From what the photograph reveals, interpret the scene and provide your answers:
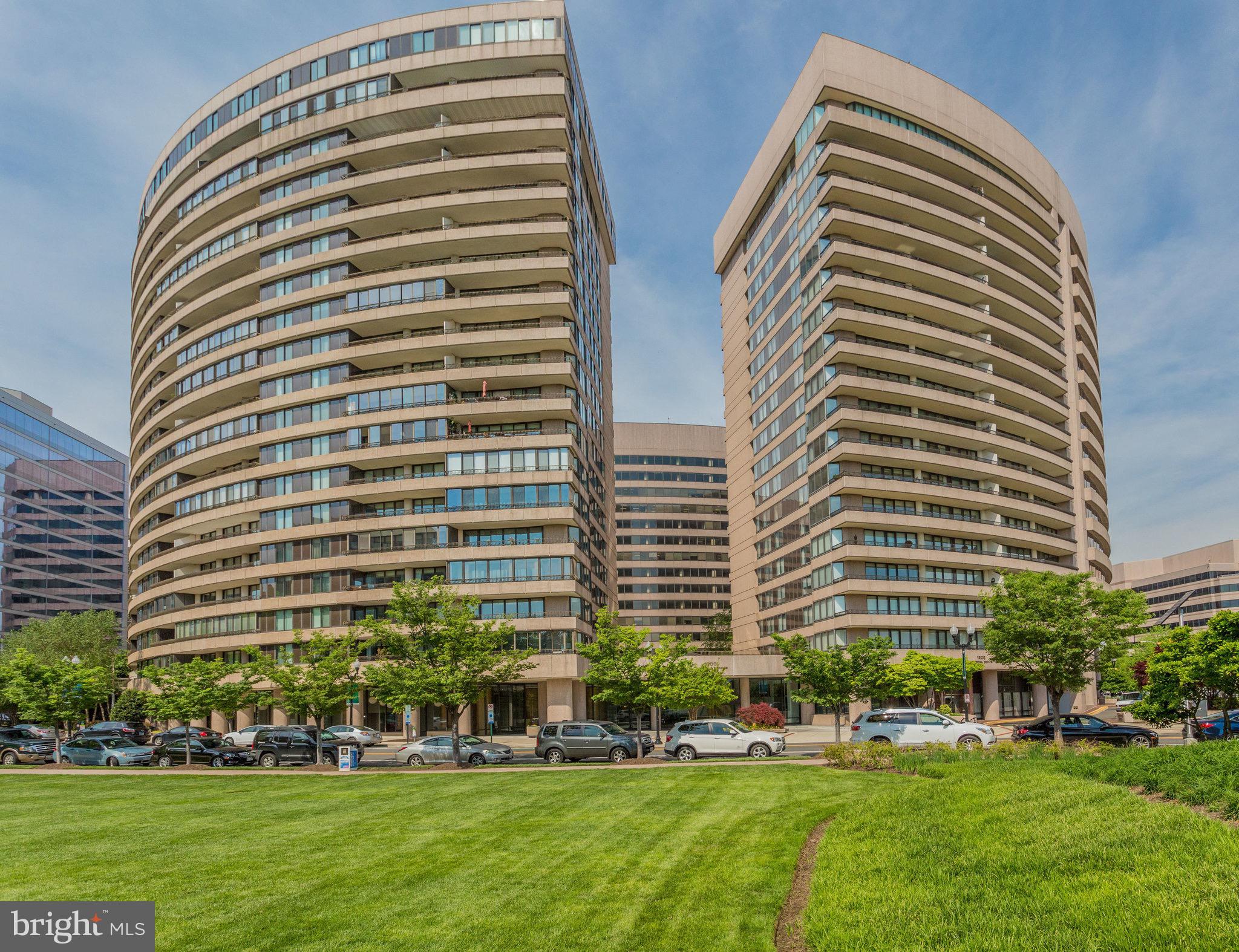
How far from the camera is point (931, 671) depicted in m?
62.4

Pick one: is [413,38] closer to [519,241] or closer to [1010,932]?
[519,241]

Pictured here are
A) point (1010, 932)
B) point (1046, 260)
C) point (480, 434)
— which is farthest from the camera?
point (1046, 260)

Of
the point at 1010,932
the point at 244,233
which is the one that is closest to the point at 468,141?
the point at 244,233

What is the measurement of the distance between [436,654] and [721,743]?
12812mm

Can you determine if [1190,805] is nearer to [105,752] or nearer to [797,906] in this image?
[797,906]

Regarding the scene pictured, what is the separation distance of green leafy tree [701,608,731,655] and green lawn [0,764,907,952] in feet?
319

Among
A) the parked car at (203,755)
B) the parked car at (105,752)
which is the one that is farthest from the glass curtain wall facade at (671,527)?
the parked car at (105,752)

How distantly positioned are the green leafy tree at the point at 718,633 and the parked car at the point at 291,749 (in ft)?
263

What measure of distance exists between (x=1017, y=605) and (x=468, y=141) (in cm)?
5193

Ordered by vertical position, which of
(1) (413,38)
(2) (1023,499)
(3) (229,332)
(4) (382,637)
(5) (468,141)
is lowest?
(4) (382,637)

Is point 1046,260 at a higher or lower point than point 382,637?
higher

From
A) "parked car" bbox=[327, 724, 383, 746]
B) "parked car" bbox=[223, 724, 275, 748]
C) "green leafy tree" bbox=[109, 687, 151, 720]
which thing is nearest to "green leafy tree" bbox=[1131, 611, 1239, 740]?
"parked car" bbox=[327, 724, 383, 746]

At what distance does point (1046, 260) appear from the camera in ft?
298

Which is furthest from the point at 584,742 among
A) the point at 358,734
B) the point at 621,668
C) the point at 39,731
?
the point at 39,731
